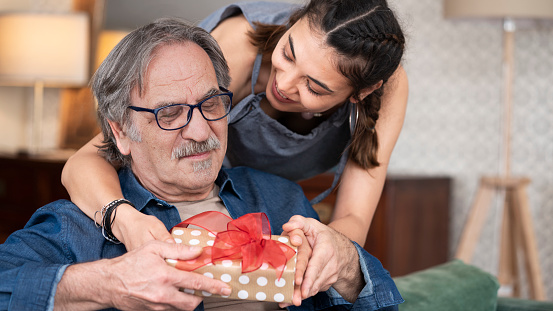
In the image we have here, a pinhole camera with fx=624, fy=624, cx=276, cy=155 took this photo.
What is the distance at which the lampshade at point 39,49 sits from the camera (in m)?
3.70

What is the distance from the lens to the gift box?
42.4 inches

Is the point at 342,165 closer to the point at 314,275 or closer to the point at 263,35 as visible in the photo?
the point at 263,35

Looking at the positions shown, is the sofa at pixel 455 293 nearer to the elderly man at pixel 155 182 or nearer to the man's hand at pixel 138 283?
the elderly man at pixel 155 182

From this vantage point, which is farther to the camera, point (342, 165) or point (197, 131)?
point (342, 165)

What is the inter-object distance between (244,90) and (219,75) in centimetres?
19

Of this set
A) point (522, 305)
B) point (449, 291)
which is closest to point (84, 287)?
point (449, 291)

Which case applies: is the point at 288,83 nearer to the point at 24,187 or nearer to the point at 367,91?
the point at 367,91

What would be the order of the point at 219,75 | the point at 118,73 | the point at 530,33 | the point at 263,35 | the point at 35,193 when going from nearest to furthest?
the point at 118,73 → the point at 219,75 → the point at 263,35 → the point at 530,33 → the point at 35,193

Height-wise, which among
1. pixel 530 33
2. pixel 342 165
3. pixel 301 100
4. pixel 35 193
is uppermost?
pixel 530 33

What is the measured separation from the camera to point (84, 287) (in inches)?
43.1

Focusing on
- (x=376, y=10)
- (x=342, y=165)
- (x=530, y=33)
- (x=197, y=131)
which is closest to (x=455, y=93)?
(x=530, y=33)

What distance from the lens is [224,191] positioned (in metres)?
1.58

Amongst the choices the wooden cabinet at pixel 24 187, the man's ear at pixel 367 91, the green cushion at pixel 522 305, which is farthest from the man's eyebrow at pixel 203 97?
the wooden cabinet at pixel 24 187

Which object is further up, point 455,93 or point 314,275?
point 455,93
